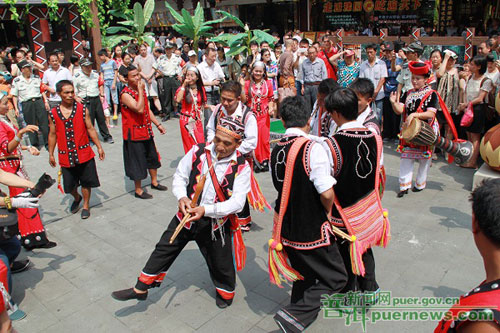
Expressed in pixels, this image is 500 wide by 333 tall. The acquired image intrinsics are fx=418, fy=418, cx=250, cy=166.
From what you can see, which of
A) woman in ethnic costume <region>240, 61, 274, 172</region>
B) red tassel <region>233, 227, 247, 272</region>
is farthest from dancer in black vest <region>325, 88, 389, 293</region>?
woman in ethnic costume <region>240, 61, 274, 172</region>

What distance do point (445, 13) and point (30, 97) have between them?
1326 centimetres

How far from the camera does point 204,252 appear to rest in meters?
3.38

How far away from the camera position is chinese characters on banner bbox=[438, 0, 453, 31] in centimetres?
1434

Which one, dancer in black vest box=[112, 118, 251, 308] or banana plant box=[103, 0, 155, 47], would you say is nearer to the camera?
dancer in black vest box=[112, 118, 251, 308]

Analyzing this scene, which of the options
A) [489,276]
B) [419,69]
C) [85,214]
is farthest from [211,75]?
[489,276]

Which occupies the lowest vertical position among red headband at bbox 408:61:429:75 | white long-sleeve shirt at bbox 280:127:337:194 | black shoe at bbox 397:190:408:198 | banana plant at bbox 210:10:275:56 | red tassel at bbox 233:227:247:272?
black shoe at bbox 397:190:408:198

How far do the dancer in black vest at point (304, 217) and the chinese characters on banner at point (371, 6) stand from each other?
14.3m

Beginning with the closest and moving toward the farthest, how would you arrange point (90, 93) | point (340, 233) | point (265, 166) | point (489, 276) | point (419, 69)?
point (489, 276) < point (340, 233) < point (419, 69) < point (265, 166) < point (90, 93)

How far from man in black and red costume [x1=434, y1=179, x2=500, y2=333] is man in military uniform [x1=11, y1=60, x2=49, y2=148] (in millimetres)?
8624

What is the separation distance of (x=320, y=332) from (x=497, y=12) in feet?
48.2

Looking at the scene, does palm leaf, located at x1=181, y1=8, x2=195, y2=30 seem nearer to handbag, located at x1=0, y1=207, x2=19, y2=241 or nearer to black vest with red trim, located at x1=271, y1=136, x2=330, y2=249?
handbag, located at x1=0, y1=207, x2=19, y2=241

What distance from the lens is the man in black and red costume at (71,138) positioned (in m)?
5.12

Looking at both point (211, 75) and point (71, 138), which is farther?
point (211, 75)

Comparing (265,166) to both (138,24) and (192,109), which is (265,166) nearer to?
(192,109)
